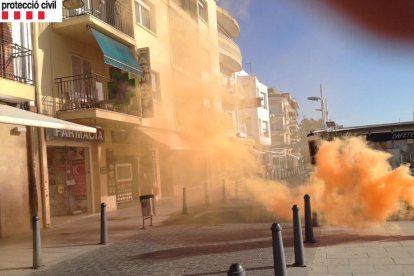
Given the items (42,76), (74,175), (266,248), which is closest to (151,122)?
(74,175)

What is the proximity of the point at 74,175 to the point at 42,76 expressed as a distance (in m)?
3.77

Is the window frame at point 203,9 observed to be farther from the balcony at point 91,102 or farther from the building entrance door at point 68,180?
the building entrance door at point 68,180

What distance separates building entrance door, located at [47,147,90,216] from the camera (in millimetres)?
13969

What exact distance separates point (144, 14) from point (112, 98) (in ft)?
18.0

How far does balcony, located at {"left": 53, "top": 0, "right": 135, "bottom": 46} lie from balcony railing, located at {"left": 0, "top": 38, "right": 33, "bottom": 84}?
6.01ft

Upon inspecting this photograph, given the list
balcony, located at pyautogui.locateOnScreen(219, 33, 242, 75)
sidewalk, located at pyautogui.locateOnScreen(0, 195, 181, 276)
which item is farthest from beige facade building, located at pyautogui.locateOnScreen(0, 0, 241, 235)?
balcony, located at pyautogui.locateOnScreen(219, 33, 242, 75)

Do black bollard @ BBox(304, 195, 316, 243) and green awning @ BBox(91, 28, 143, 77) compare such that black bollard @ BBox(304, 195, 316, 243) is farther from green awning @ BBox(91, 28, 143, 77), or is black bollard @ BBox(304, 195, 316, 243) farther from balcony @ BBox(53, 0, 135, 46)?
balcony @ BBox(53, 0, 135, 46)

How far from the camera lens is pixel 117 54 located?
14.6 metres

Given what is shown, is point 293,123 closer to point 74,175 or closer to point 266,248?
point 74,175

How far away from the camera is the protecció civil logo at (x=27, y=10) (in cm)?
975

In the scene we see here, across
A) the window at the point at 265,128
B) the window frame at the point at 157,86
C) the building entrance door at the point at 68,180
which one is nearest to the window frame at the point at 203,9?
the window frame at the point at 157,86

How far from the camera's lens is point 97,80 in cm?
1518

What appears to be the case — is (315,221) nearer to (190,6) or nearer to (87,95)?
(87,95)

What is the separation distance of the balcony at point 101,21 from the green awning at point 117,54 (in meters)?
0.27
